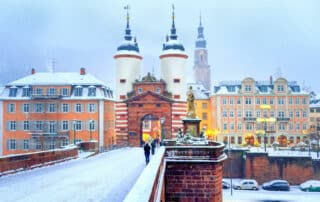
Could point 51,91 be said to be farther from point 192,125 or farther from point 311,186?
point 311,186

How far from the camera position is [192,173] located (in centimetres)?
1823

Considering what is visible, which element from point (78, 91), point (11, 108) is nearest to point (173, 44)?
point (78, 91)

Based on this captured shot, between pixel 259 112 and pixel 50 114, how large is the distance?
108 feet

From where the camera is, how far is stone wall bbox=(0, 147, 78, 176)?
1565cm

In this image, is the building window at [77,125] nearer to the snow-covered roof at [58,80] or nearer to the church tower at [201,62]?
the snow-covered roof at [58,80]

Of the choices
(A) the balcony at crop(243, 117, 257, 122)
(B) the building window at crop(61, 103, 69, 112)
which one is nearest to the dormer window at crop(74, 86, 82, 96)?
(B) the building window at crop(61, 103, 69, 112)

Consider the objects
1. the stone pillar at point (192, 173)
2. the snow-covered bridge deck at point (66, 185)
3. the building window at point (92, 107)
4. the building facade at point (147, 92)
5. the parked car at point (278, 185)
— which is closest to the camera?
the snow-covered bridge deck at point (66, 185)

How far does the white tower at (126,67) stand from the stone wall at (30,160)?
25102 mm

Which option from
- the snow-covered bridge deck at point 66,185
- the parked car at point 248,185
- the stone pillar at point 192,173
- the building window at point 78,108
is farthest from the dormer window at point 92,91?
the stone pillar at point 192,173

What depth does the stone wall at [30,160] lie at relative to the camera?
15648mm

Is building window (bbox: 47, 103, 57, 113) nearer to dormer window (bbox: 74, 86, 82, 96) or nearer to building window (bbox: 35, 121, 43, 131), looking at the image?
building window (bbox: 35, 121, 43, 131)

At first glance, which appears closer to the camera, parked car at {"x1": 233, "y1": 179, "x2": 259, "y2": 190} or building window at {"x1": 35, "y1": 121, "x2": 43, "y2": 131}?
parked car at {"x1": 233, "y1": 179, "x2": 259, "y2": 190}

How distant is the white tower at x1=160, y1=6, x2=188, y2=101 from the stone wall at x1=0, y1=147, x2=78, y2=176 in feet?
85.8

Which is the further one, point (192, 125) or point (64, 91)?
point (64, 91)
